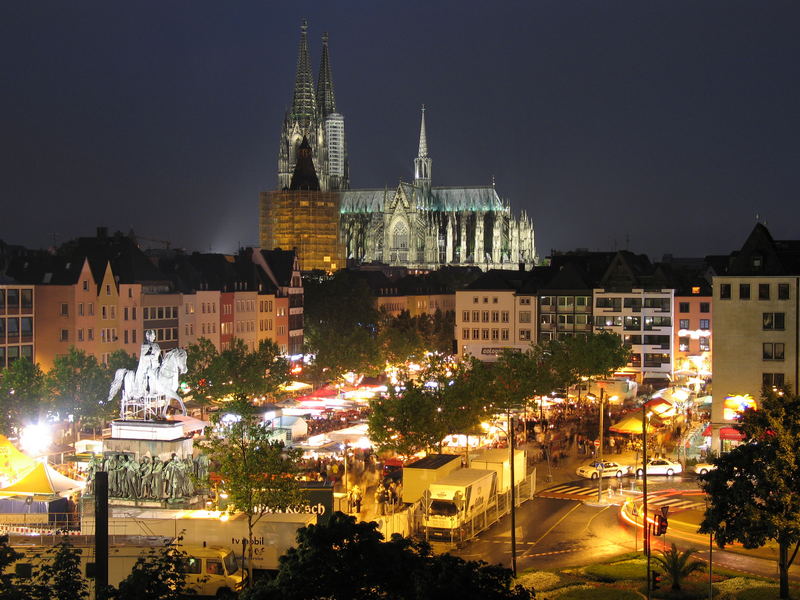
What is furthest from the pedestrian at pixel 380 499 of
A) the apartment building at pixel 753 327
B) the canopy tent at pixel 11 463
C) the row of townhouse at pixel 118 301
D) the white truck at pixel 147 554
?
the row of townhouse at pixel 118 301

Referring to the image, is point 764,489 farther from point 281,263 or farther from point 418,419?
point 281,263

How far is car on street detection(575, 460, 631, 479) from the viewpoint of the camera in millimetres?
53344

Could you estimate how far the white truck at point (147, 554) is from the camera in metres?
30.6

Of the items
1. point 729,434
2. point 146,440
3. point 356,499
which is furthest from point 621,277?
point 146,440

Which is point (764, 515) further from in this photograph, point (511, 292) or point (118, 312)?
point (511, 292)

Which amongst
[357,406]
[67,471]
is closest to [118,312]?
[357,406]

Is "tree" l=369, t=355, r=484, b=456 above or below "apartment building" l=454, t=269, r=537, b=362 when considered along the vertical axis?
below

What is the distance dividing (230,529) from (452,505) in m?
8.84

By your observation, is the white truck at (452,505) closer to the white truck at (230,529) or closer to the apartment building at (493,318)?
the white truck at (230,529)

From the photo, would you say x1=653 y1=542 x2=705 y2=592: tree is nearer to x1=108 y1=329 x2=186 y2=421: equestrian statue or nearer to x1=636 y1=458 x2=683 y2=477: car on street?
x1=108 y1=329 x2=186 y2=421: equestrian statue

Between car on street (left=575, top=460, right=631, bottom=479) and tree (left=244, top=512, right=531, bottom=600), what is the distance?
35.8m

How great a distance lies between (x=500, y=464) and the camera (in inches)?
1788

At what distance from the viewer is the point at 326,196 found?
187 meters

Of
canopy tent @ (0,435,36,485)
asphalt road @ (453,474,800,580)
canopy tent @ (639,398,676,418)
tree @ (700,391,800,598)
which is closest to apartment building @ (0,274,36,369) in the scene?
canopy tent @ (0,435,36,485)
